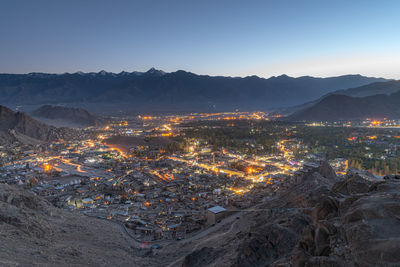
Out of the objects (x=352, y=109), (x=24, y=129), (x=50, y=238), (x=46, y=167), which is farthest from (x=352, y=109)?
(x=50, y=238)

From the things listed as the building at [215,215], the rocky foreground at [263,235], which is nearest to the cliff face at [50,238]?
the rocky foreground at [263,235]

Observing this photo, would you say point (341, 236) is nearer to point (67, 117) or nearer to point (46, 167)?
point (46, 167)

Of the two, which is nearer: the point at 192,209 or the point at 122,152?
the point at 192,209

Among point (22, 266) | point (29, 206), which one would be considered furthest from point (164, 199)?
point (22, 266)

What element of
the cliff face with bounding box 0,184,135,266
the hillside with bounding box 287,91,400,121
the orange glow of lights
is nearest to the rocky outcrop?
the cliff face with bounding box 0,184,135,266

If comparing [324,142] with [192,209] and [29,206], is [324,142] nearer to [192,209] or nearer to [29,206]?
[192,209]

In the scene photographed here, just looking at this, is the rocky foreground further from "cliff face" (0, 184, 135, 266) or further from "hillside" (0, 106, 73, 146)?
"hillside" (0, 106, 73, 146)

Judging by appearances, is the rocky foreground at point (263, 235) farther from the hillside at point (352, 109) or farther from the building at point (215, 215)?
the hillside at point (352, 109)
